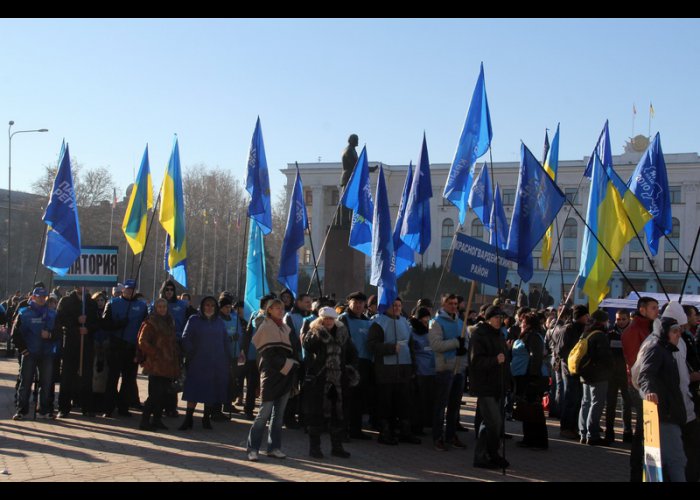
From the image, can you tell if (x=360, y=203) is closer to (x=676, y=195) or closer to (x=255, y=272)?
(x=255, y=272)

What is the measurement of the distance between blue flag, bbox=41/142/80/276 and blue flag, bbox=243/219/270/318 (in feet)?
10.3

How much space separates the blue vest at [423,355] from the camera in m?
12.6

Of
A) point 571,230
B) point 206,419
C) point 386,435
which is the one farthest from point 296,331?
point 571,230

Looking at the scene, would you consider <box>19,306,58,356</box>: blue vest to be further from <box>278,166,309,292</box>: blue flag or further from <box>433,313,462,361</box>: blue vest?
<box>433,313,462,361</box>: blue vest

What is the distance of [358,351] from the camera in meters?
12.8

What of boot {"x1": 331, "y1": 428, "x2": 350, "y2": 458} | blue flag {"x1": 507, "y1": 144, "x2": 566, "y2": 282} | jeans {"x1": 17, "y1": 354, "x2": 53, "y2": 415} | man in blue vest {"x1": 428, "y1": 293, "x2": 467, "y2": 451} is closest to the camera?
boot {"x1": 331, "y1": 428, "x2": 350, "y2": 458}

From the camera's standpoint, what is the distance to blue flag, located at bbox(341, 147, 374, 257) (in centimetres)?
1772

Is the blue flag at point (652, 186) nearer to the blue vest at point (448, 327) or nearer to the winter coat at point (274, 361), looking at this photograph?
the blue vest at point (448, 327)

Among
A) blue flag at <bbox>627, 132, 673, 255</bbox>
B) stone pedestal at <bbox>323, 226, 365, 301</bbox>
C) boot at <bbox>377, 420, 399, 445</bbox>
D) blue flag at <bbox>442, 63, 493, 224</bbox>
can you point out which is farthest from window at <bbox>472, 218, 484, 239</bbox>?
boot at <bbox>377, 420, 399, 445</bbox>

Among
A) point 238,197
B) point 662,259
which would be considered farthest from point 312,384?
point 238,197

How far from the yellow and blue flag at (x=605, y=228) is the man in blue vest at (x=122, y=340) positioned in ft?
21.7

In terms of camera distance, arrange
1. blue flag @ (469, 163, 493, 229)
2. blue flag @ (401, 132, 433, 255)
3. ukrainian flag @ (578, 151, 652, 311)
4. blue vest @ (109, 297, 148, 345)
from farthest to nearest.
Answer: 1. blue flag @ (469, 163, 493, 229)
2. blue flag @ (401, 132, 433, 255)
3. ukrainian flag @ (578, 151, 652, 311)
4. blue vest @ (109, 297, 148, 345)

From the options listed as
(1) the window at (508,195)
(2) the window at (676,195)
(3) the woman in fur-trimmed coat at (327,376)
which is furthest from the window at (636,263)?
(3) the woman in fur-trimmed coat at (327,376)

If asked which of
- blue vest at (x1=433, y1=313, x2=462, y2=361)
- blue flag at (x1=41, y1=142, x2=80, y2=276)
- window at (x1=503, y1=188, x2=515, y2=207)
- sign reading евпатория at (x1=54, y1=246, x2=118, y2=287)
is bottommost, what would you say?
blue vest at (x1=433, y1=313, x2=462, y2=361)
